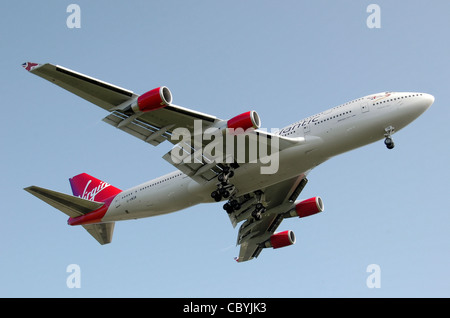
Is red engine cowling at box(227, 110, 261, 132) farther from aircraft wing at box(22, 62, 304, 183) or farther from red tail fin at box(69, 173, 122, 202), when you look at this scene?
red tail fin at box(69, 173, 122, 202)

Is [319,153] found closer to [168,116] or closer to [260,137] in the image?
[260,137]

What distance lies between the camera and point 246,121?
31344 mm

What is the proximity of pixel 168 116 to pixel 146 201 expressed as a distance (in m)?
7.47

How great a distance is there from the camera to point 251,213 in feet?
133

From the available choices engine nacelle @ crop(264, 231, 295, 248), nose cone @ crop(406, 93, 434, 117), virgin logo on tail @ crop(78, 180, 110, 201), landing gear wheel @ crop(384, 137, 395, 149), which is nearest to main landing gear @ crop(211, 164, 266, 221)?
engine nacelle @ crop(264, 231, 295, 248)

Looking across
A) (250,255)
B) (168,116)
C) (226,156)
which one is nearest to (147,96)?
(168,116)

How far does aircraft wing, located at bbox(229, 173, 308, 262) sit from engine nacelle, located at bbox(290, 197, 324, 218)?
16.7 inches

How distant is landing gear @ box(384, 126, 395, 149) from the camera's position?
32.4 metres

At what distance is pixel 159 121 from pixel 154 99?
3.21 metres

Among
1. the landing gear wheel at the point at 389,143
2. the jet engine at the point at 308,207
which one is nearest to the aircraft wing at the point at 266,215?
the jet engine at the point at 308,207

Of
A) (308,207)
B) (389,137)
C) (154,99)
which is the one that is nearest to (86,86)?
(154,99)

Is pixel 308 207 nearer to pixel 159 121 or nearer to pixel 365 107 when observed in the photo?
pixel 365 107

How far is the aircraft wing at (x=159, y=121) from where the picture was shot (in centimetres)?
3083

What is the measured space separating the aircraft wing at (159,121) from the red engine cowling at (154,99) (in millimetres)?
140
